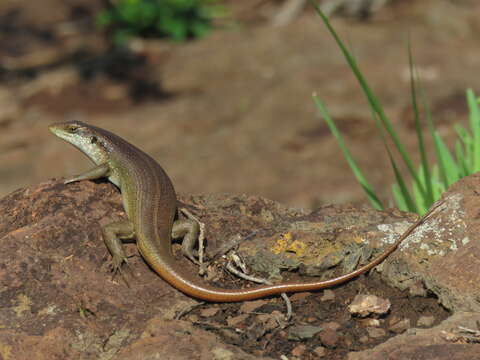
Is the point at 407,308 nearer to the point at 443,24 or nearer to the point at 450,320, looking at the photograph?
the point at 450,320

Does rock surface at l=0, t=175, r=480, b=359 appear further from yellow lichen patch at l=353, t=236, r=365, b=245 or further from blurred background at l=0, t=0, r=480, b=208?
blurred background at l=0, t=0, r=480, b=208

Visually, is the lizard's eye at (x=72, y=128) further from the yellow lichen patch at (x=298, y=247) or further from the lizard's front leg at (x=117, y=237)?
the yellow lichen patch at (x=298, y=247)

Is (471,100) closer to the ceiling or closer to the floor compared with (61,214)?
closer to the ceiling

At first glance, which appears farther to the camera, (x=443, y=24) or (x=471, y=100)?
(x=443, y=24)

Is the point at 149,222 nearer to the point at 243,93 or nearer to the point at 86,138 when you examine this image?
the point at 86,138

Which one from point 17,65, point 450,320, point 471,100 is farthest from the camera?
point 17,65

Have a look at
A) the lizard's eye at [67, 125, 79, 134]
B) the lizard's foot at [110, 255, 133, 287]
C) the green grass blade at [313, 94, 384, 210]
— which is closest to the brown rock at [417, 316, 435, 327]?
the lizard's foot at [110, 255, 133, 287]

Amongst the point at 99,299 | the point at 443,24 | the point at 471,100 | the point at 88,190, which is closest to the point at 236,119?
the point at 443,24

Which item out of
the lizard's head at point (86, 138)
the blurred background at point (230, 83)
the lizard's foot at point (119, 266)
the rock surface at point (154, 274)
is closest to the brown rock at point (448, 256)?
the rock surface at point (154, 274)
